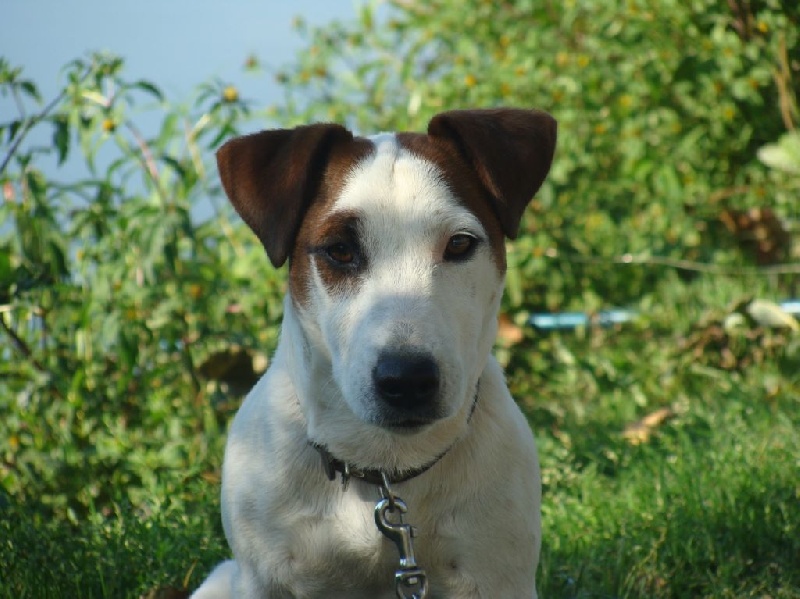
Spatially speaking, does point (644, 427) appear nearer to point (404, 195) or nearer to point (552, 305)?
point (552, 305)

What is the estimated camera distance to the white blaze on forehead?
9.43 feet

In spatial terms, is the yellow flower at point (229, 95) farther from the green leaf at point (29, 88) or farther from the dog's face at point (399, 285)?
the dog's face at point (399, 285)

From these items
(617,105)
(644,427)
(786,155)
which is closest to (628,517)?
(644,427)

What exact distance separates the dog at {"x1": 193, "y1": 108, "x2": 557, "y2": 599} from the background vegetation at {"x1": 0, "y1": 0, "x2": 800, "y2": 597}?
772mm

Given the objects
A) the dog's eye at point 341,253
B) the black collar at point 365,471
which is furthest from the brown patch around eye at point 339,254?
the black collar at point 365,471

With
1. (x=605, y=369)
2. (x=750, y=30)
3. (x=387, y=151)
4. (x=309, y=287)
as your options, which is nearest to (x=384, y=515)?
(x=309, y=287)

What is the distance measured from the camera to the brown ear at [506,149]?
304 cm

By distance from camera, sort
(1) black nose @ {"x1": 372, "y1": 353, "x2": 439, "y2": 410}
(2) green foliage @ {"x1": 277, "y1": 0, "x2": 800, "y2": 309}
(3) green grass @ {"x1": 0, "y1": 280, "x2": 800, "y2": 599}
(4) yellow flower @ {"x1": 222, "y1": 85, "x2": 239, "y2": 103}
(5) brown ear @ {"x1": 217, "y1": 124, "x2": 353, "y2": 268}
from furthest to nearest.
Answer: (2) green foliage @ {"x1": 277, "y1": 0, "x2": 800, "y2": 309}
(4) yellow flower @ {"x1": 222, "y1": 85, "x2": 239, "y2": 103}
(3) green grass @ {"x1": 0, "y1": 280, "x2": 800, "y2": 599}
(5) brown ear @ {"x1": 217, "y1": 124, "x2": 353, "y2": 268}
(1) black nose @ {"x1": 372, "y1": 353, "x2": 439, "y2": 410}

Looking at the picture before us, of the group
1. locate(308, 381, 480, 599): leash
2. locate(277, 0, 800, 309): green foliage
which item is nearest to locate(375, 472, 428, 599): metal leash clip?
locate(308, 381, 480, 599): leash

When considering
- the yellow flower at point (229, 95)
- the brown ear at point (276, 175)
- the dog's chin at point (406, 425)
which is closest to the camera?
the dog's chin at point (406, 425)

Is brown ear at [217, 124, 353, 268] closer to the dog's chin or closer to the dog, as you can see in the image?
the dog

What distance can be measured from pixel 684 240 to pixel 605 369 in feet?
4.38

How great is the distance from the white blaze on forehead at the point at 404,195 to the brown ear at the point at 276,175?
0.13 metres

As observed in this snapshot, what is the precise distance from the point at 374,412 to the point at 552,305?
413cm
